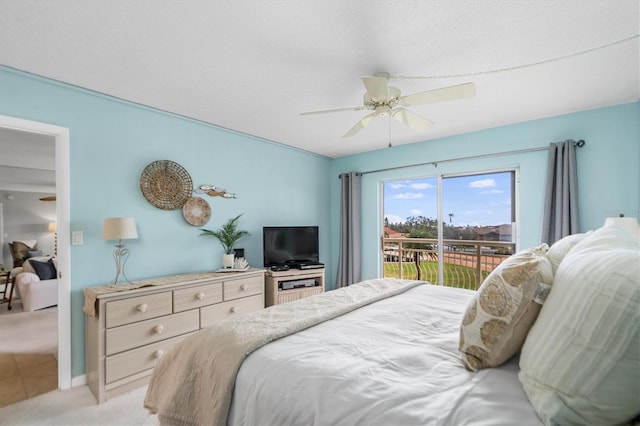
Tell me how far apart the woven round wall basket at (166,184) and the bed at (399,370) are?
1.90 m

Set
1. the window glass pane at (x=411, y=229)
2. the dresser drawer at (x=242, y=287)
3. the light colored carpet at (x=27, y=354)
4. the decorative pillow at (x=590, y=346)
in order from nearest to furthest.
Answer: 1. the decorative pillow at (x=590, y=346)
2. the light colored carpet at (x=27, y=354)
3. the dresser drawer at (x=242, y=287)
4. the window glass pane at (x=411, y=229)

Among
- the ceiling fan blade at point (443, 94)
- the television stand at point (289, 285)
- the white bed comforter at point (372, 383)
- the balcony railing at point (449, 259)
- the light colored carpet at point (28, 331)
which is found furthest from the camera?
the balcony railing at point (449, 259)

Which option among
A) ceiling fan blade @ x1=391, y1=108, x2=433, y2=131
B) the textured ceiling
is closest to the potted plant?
the textured ceiling

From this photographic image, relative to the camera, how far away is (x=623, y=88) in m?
2.54

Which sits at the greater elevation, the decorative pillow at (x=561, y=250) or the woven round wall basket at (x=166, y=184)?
the woven round wall basket at (x=166, y=184)

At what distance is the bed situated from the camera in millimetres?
708

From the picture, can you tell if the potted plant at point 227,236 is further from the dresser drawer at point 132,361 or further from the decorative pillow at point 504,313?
the decorative pillow at point 504,313

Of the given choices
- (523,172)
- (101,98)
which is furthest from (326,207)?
(101,98)

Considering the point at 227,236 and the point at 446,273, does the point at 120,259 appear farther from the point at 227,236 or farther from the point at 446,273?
the point at 446,273

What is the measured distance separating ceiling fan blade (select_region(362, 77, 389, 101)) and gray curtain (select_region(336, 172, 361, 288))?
267 cm

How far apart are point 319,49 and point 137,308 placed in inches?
96.8

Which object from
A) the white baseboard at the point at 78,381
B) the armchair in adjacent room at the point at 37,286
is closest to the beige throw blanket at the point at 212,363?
the white baseboard at the point at 78,381

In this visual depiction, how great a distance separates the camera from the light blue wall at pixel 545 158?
2836 millimetres

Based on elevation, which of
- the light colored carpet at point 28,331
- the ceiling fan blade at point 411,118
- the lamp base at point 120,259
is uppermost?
the ceiling fan blade at point 411,118
